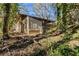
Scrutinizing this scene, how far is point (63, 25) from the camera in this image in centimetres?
212

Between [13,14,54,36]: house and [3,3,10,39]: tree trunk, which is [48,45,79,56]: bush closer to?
[13,14,54,36]: house

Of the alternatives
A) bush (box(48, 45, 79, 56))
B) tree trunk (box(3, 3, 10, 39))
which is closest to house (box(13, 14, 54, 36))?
tree trunk (box(3, 3, 10, 39))

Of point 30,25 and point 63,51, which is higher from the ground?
point 30,25

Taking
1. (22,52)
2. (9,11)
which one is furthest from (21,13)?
(22,52)

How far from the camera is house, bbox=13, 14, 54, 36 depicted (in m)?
2.11

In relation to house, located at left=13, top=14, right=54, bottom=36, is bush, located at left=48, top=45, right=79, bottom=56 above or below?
below

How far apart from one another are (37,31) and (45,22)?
13cm

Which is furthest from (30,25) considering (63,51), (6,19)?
(63,51)

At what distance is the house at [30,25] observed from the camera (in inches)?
83.0

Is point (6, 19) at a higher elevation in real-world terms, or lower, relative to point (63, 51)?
higher

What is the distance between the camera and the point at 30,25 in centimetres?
212

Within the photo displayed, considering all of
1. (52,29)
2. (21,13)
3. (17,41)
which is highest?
(21,13)

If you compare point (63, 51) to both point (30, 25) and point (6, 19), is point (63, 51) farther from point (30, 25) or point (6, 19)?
point (6, 19)

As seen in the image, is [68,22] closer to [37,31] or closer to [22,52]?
[37,31]
